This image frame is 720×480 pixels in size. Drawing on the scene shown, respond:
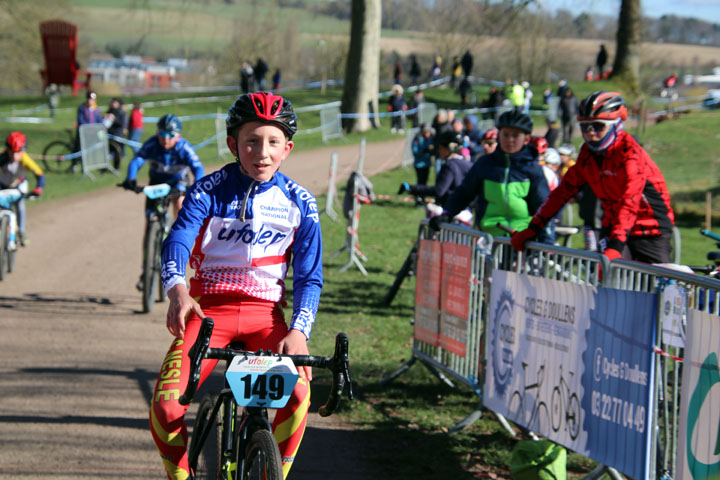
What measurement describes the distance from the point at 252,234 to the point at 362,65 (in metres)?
30.0

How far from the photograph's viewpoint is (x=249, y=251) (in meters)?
3.90

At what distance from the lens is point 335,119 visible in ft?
107

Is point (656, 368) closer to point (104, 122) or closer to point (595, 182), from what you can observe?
point (595, 182)

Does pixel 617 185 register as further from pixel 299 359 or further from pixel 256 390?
pixel 256 390

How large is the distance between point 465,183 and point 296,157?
2037cm

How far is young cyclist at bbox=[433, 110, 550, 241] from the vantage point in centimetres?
770

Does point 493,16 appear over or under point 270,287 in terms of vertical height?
over

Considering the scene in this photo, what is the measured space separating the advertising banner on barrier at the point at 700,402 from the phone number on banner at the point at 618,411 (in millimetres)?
494

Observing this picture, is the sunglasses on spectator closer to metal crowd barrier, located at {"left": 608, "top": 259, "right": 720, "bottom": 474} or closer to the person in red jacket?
the person in red jacket

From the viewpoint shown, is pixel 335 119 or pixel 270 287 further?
pixel 335 119

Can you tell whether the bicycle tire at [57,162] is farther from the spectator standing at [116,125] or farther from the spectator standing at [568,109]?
the spectator standing at [568,109]

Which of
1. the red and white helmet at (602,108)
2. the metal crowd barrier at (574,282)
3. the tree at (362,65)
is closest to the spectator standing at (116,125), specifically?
the tree at (362,65)

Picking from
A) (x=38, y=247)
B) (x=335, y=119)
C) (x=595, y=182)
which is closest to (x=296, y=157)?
(x=335, y=119)

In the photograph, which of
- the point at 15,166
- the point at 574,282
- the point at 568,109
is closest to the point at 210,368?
the point at 574,282
